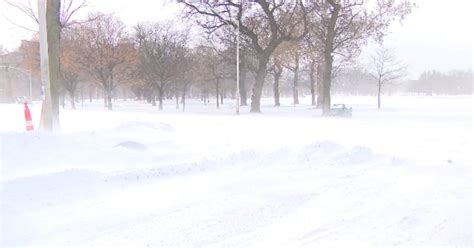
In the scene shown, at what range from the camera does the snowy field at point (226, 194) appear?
4.66m

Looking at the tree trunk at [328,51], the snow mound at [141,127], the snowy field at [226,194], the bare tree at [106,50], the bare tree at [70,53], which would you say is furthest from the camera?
the bare tree at [106,50]

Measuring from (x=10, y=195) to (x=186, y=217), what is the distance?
247 centimetres

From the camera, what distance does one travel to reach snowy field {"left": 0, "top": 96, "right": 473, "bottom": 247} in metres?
4.66

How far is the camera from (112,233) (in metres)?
4.72

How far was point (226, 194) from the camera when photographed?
628 cm

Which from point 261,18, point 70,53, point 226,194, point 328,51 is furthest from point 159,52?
point 226,194

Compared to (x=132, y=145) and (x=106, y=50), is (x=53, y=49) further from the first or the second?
(x=106, y=50)

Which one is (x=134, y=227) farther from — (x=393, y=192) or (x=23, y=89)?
(x=23, y=89)

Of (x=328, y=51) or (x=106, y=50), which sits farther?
(x=106, y=50)

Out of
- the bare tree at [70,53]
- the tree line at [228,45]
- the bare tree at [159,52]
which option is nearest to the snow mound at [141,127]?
the tree line at [228,45]

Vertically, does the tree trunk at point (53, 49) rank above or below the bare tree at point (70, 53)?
below

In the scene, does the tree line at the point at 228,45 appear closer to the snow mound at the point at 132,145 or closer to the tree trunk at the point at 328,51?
the tree trunk at the point at 328,51

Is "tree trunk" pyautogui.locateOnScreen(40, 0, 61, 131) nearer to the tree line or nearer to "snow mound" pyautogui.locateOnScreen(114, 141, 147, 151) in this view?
"snow mound" pyautogui.locateOnScreen(114, 141, 147, 151)

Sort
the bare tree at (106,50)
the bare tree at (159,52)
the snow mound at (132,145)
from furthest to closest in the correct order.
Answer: the bare tree at (159,52)
the bare tree at (106,50)
the snow mound at (132,145)
